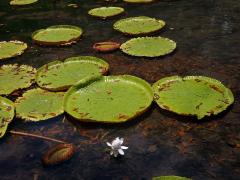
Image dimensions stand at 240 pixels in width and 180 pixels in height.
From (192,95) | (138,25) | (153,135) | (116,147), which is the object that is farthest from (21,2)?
(116,147)

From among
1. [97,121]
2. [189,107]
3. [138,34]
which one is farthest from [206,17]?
[97,121]

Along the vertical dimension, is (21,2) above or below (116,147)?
below

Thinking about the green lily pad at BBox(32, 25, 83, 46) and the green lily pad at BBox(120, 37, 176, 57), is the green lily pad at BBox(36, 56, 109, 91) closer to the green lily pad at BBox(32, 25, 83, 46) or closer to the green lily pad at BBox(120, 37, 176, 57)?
the green lily pad at BBox(120, 37, 176, 57)

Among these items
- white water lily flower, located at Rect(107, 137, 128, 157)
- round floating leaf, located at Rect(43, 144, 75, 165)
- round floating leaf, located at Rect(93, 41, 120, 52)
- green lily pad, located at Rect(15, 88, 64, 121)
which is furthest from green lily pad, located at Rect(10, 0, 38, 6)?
white water lily flower, located at Rect(107, 137, 128, 157)

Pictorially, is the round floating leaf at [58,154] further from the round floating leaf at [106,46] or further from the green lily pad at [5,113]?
the round floating leaf at [106,46]

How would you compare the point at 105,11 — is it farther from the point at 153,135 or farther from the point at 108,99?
the point at 153,135
